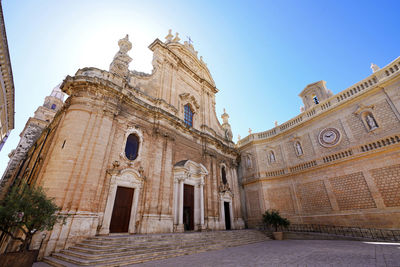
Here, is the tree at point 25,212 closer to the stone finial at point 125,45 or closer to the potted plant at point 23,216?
the potted plant at point 23,216

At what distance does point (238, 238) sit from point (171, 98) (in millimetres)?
11335

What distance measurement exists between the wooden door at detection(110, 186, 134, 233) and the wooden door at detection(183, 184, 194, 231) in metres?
4.15

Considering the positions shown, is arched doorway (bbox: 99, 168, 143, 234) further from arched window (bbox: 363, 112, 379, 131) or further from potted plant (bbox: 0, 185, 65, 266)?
arched window (bbox: 363, 112, 379, 131)

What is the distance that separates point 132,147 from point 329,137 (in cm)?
1429

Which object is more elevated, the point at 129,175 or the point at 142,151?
the point at 142,151

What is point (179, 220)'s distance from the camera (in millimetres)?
11258

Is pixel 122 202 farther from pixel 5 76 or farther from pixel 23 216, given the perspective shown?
pixel 5 76


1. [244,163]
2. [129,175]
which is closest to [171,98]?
[129,175]

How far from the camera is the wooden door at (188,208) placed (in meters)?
12.6

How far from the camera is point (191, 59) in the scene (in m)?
20.2

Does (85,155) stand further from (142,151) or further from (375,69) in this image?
(375,69)

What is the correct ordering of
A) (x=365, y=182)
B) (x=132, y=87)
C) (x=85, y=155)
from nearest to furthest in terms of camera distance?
1. (x=85, y=155)
2. (x=365, y=182)
3. (x=132, y=87)

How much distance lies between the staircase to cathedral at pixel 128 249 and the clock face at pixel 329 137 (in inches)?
416

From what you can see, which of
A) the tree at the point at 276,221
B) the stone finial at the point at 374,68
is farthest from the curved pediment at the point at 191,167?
the stone finial at the point at 374,68
